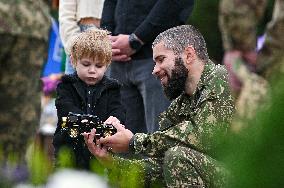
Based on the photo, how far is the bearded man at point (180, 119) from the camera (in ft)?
12.1

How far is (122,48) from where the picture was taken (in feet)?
16.4

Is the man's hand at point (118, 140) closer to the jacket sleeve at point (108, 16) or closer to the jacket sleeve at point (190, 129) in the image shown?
the jacket sleeve at point (190, 129)

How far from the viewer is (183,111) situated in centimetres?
414

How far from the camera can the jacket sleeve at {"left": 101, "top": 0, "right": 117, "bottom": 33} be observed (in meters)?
5.32

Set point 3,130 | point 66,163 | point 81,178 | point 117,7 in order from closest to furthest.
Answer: point 81,178 → point 66,163 → point 3,130 → point 117,7

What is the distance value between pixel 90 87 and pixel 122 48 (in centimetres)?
66

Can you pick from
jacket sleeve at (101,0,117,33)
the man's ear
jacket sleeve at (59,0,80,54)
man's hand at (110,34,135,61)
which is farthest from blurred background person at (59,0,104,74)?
the man's ear

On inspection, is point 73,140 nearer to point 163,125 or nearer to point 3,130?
point 163,125

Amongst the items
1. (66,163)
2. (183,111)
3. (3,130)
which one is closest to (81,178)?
(66,163)

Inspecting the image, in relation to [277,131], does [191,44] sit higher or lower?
higher

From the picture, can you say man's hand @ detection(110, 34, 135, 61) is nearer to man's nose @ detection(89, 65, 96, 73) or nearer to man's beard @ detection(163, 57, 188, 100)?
man's nose @ detection(89, 65, 96, 73)

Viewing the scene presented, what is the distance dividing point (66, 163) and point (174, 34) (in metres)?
2.97

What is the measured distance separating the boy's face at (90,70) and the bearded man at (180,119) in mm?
354

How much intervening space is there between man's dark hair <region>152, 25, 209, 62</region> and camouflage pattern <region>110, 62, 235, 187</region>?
0.10 meters
